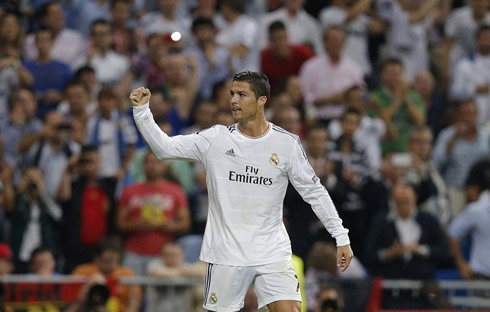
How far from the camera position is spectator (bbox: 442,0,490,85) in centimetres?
1730

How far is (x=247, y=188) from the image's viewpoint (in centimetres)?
834

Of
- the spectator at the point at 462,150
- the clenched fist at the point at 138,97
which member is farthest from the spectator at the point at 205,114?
the clenched fist at the point at 138,97

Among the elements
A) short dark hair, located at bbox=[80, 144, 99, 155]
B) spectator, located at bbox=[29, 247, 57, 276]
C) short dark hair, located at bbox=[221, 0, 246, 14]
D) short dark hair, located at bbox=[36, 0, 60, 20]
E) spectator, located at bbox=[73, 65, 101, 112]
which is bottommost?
spectator, located at bbox=[29, 247, 57, 276]

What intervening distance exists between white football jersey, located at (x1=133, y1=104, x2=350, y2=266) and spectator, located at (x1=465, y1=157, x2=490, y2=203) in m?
6.46

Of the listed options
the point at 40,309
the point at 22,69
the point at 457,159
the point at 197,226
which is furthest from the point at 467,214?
the point at 22,69

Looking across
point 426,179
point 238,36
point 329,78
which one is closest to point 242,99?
point 426,179

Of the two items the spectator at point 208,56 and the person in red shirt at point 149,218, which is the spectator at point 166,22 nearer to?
the spectator at point 208,56

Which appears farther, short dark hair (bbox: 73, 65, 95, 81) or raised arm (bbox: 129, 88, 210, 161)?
short dark hair (bbox: 73, 65, 95, 81)

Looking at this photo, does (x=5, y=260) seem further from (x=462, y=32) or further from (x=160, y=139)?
(x=462, y=32)

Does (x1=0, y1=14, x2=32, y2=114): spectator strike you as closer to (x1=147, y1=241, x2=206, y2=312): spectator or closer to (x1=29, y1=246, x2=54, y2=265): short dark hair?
(x1=29, y1=246, x2=54, y2=265): short dark hair

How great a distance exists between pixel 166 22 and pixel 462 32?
5.04 m

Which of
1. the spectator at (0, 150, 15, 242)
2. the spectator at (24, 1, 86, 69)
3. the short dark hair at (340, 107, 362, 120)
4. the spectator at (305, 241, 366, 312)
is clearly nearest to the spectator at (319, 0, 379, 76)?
the short dark hair at (340, 107, 362, 120)

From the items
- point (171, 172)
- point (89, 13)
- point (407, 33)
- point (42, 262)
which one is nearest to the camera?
point (42, 262)

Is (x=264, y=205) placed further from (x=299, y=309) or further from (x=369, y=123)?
(x=369, y=123)
